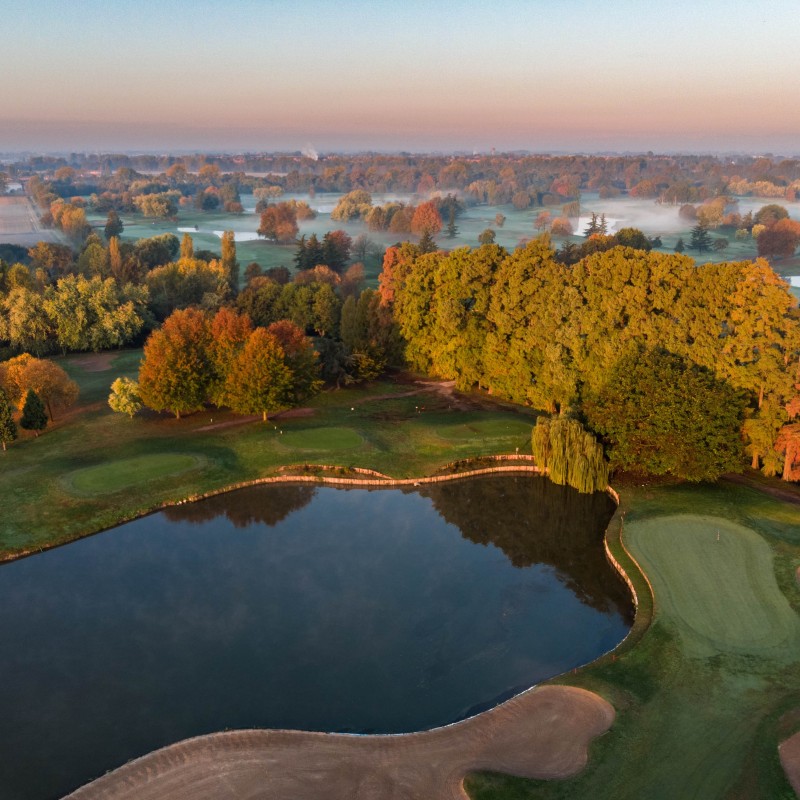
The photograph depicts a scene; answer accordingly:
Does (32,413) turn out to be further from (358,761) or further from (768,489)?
(768,489)

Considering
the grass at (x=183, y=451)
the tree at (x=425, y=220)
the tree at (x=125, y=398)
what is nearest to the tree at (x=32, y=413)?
the grass at (x=183, y=451)

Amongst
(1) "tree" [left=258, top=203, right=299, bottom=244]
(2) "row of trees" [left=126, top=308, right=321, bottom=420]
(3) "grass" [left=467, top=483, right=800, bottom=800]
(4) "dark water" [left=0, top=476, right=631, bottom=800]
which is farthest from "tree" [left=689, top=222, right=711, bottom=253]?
(4) "dark water" [left=0, top=476, right=631, bottom=800]

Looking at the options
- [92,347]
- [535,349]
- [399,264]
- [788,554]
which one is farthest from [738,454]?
[92,347]

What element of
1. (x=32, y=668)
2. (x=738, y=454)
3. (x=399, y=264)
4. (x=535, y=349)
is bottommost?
(x=32, y=668)

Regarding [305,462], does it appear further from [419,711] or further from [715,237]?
[715,237]

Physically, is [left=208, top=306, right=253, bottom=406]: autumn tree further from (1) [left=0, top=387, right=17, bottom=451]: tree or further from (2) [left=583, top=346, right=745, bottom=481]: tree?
A: (2) [left=583, top=346, right=745, bottom=481]: tree

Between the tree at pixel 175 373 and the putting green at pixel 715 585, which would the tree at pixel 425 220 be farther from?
the putting green at pixel 715 585
